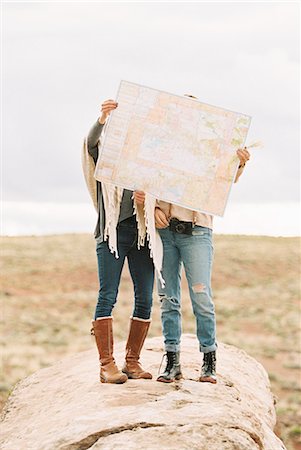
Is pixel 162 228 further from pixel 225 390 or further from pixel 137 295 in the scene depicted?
pixel 225 390

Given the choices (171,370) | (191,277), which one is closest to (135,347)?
(171,370)

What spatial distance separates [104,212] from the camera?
257 inches

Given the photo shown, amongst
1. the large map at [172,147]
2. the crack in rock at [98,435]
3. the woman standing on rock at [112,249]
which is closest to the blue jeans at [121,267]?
the woman standing on rock at [112,249]

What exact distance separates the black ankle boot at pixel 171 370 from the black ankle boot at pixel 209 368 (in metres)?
0.20

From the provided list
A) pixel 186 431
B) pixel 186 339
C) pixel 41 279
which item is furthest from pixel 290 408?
pixel 41 279

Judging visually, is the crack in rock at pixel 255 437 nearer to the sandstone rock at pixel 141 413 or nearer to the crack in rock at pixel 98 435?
the sandstone rock at pixel 141 413

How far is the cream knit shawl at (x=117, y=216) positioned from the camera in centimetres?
626

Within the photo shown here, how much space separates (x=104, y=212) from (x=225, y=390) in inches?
67.0

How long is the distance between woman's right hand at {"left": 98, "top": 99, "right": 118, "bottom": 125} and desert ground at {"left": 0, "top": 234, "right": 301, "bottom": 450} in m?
9.56

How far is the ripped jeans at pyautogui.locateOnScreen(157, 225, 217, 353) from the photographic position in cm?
633

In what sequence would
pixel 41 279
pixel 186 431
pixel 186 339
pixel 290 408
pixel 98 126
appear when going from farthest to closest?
pixel 41 279, pixel 290 408, pixel 186 339, pixel 98 126, pixel 186 431

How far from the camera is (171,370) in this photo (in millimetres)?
6676

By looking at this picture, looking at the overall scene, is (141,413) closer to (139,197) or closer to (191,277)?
(191,277)

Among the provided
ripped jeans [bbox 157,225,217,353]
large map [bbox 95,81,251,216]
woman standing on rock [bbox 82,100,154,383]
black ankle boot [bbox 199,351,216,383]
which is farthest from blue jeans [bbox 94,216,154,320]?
black ankle boot [bbox 199,351,216,383]
